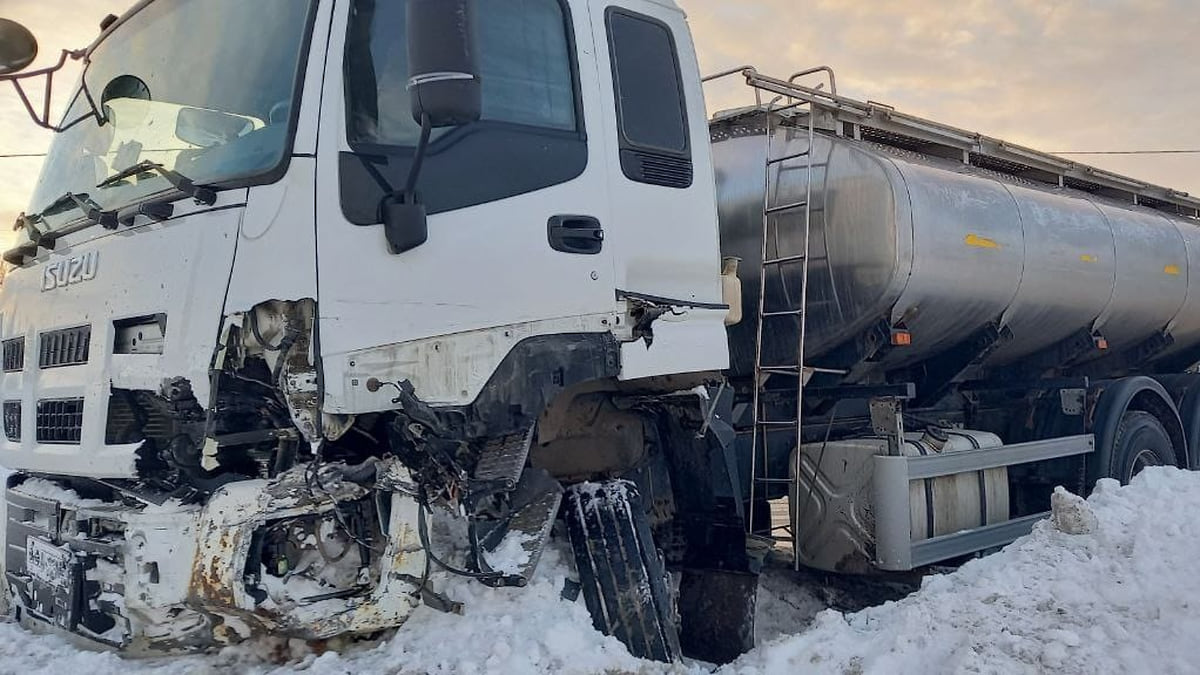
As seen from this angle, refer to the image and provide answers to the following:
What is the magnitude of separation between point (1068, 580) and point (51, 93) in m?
4.90

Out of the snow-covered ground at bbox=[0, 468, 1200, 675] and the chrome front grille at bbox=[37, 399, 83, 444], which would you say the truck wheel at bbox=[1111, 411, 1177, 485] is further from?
the chrome front grille at bbox=[37, 399, 83, 444]

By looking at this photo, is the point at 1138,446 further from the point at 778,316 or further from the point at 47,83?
the point at 47,83

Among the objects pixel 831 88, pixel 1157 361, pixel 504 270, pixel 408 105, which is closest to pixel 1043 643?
pixel 504 270

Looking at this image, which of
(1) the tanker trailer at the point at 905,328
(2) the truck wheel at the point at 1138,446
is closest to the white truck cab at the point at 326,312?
(1) the tanker trailer at the point at 905,328

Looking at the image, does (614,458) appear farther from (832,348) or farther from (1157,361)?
(1157,361)

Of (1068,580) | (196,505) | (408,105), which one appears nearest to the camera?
(196,505)

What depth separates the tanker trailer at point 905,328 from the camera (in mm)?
5461

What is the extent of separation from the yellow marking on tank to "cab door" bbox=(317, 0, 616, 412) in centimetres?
287

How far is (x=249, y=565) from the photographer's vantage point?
3277mm

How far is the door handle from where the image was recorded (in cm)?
377

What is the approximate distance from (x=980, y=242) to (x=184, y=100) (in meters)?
4.45

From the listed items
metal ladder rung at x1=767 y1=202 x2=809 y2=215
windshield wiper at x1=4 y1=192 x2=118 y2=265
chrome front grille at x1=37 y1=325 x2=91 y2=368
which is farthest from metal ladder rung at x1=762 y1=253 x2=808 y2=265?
chrome front grille at x1=37 y1=325 x2=91 y2=368

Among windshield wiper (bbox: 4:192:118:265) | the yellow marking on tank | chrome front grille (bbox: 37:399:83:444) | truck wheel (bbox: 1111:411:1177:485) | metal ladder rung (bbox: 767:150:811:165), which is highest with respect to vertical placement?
metal ladder rung (bbox: 767:150:811:165)

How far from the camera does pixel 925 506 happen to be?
5.57 meters
